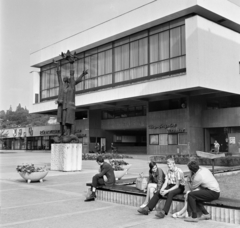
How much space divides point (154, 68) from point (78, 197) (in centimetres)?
2835

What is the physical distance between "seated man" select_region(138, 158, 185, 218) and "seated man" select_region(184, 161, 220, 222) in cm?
50

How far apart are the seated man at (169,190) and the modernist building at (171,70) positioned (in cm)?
2487

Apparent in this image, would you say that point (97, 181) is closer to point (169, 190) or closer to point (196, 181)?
point (169, 190)

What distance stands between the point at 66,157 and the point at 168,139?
22037mm

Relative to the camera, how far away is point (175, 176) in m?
7.77

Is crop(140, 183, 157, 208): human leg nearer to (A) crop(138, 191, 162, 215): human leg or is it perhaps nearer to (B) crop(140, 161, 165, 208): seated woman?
(B) crop(140, 161, 165, 208): seated woman

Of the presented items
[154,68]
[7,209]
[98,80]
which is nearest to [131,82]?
[154,68]

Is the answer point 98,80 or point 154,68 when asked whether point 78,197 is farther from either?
point 98,80

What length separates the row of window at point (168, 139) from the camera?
37.3 metres

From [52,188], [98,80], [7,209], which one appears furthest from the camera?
[98,80]

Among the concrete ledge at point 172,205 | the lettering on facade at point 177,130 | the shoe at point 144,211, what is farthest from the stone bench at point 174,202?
the lettering on facade at point 177,130

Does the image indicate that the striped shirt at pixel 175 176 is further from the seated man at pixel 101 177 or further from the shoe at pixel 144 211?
the seated man at pixel 101 177

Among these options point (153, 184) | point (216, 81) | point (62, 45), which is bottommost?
point (153, 184)

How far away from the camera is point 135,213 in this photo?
25.6 ft
